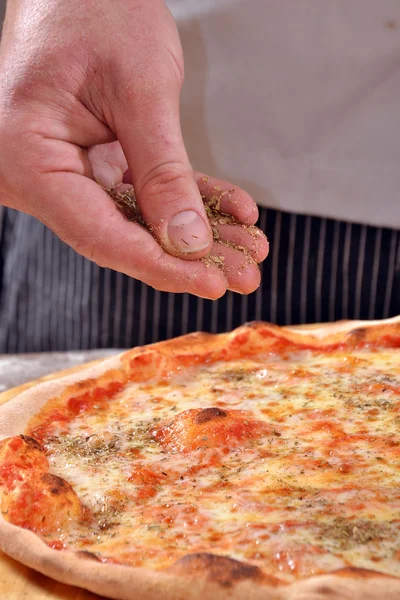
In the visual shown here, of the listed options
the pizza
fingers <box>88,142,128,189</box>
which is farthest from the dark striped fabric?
fingers <box>88,142,128,189</box>

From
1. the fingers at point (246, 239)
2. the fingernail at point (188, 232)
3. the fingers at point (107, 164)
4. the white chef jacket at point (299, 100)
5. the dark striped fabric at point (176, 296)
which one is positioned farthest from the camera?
the dark striped fabric at point (176, 296)

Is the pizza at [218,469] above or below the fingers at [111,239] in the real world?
below

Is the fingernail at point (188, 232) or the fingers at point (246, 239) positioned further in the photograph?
the fingers at point (246, 239)

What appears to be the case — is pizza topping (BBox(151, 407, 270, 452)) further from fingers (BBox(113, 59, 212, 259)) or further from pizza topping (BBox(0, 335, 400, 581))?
fingers (BBox(113, 59, 212, 259))

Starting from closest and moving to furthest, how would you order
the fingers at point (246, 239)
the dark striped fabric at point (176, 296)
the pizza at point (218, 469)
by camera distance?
the pizza at point (218, 469), the fingers at point (246, 239), the dark striped fabric at point (176, 296)

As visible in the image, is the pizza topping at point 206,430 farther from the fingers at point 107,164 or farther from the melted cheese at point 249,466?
the fingers at point 107,164

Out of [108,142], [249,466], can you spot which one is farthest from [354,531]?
[108,142]

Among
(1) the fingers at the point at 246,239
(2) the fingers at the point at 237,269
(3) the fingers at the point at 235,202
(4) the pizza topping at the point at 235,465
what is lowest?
(4) the pizza topping at the point at 235,465

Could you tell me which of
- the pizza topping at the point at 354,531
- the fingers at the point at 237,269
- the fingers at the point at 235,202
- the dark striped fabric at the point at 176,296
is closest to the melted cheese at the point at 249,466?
the pizza topping at the point at 354,531

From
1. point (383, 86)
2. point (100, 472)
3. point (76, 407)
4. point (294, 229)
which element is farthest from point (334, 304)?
point (100, 472)
